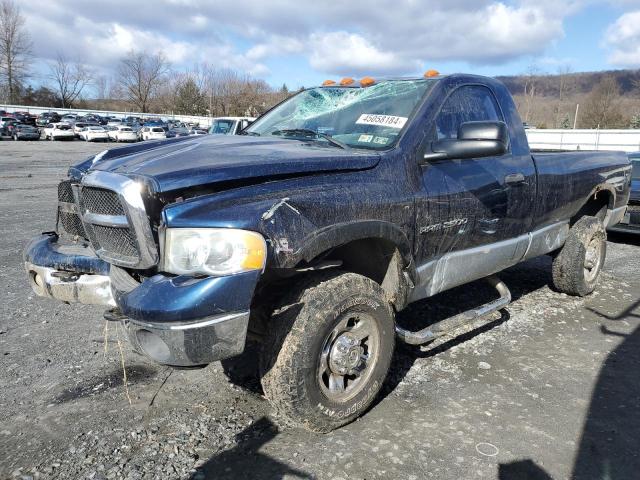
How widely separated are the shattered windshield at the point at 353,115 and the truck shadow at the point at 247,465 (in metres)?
1.79

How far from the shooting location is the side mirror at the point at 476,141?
316cm

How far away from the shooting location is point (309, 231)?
2.54 meters

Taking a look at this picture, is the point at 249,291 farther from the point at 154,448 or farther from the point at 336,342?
the point at 154,448

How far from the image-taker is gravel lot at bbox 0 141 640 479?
2639 mm

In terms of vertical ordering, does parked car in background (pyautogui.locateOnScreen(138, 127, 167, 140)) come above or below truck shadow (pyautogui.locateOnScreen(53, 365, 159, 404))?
above

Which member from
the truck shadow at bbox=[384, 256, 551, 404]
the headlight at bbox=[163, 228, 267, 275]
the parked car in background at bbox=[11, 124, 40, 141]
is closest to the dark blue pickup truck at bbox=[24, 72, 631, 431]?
the headlight at bbox=[163, 228, 267, 275]

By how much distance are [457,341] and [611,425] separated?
1.36 m

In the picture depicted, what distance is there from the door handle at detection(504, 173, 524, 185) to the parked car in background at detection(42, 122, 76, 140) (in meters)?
44.5

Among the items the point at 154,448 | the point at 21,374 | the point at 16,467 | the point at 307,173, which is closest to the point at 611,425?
the point at 307,173

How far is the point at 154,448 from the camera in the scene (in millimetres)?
2732

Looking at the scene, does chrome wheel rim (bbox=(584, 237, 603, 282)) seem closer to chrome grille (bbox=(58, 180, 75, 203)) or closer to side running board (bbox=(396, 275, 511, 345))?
side running board (bbox=(396, 275, 511, 345))

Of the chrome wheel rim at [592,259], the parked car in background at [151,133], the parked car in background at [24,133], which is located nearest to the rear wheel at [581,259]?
the chrome wheel rim at [592,259]

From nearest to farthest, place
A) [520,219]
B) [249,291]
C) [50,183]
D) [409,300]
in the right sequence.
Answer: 1. [249,291]
2. [409,300]
3. [520,219]
4. [50,183]

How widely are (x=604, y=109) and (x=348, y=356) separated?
59980mm
